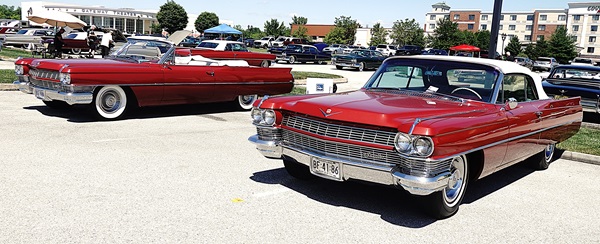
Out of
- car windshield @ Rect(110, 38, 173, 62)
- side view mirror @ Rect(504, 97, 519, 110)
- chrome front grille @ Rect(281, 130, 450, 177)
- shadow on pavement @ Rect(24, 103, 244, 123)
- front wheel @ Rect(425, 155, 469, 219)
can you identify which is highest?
car windshield @ Rect(110, 38, 173, 62)

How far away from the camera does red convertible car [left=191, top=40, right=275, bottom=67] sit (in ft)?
60.6

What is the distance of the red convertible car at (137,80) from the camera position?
9016 millimetres

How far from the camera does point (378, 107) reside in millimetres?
4961

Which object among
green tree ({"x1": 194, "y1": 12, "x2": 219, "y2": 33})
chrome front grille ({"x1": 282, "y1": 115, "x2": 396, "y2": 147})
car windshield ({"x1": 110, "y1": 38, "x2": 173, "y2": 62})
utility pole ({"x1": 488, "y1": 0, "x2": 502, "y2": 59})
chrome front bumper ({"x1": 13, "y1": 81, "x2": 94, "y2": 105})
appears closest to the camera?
chrome front grille ({"x1": 282, "y1": 115, "x2": 396, "y2": 147})

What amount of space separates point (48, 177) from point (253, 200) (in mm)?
2142

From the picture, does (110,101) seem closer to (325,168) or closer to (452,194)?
(325,168)

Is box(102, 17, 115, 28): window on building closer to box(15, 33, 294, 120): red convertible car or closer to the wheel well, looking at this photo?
box(15, 33, 294, 120): red convertible car

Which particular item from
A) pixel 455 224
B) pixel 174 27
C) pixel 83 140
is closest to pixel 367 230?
pixel 455 224

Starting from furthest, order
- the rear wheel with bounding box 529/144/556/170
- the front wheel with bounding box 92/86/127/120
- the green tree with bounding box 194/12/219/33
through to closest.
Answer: the green tree with bounding box 194/12/219/33 < the front wheel with bounding box 92/86/127/120 < the rear wheel with bounding box 529/144/556/170

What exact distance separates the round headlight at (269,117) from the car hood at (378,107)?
0.06 meters

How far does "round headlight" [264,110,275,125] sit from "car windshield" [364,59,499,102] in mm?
1435

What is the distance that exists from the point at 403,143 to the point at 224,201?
1.75 m

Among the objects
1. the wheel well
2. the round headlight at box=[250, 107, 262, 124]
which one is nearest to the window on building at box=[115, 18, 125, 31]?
the round headlight at box=[250, 107, 262, 124]

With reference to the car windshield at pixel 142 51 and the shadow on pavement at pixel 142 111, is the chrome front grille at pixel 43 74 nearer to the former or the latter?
the shadow on pavement at pixel 142 111
